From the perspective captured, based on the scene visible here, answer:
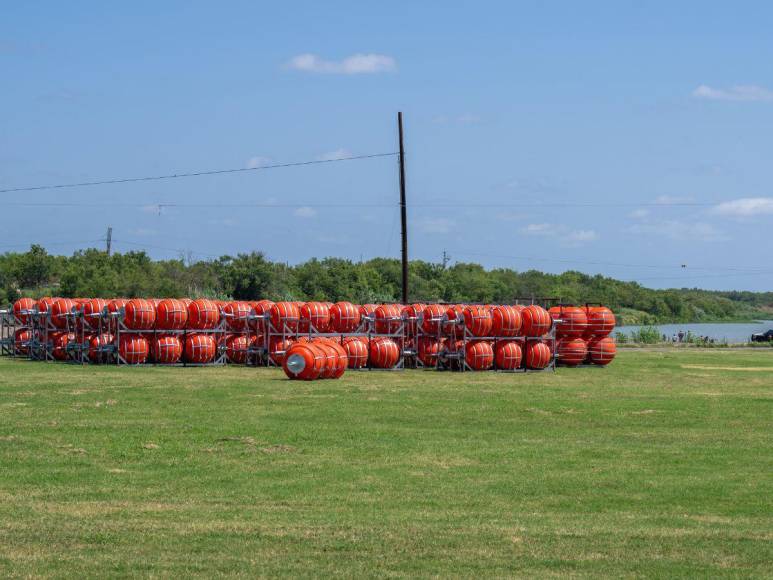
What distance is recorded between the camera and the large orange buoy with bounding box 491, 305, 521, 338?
40969 mm

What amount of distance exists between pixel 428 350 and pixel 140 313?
35.0 feet

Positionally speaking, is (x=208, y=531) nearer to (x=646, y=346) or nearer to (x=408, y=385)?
(x=408, y=385)

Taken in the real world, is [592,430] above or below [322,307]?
below

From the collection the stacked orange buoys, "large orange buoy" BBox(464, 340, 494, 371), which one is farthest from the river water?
the stacked orange buoys

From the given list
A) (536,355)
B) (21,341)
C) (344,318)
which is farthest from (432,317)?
(21,341)

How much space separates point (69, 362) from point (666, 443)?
29217 mm

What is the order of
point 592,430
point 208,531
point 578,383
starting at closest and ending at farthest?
point 208,531
point 592,430
point 578,383

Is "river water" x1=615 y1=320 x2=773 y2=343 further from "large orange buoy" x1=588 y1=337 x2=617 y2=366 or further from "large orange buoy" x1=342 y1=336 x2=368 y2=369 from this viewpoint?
"large orange buoy" x1=342 y1=336 x2=368 y2=369

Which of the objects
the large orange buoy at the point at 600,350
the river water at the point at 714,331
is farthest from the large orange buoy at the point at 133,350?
the river water at the point at 714,331

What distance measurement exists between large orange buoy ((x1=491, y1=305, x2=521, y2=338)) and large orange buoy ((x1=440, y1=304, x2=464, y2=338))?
1.13m

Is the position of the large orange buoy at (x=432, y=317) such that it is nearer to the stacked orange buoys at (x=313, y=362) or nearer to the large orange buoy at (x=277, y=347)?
the large orange buoy at (x=277, y=347)

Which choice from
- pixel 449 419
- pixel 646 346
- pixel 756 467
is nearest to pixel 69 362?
pixel 449 419

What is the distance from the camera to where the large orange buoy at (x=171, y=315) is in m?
41.3

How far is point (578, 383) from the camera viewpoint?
3569cm
